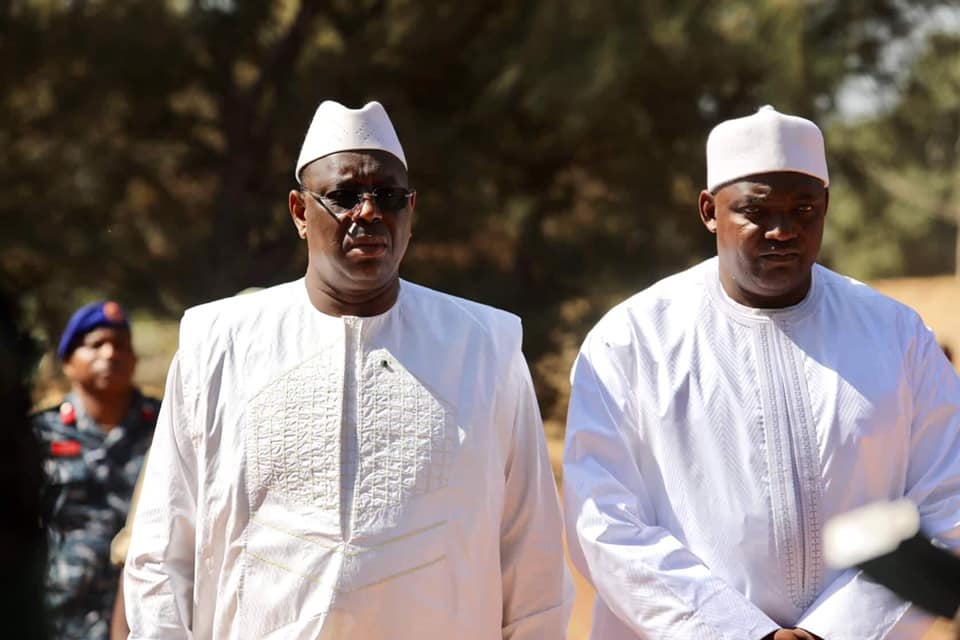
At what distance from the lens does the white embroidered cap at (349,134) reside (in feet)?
12.9

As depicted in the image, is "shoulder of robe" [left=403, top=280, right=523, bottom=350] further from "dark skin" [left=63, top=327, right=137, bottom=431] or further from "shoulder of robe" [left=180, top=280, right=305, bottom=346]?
"dark skin" [left=63, top=327, right=137, bottom=431]

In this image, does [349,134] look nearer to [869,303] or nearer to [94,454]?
[869,303]

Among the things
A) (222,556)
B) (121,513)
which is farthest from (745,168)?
(121,513)

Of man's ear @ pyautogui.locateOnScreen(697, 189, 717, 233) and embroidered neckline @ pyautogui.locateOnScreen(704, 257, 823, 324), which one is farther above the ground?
man's ear @ pyautogui.locateOnScreen(697, 189, 717, 233)

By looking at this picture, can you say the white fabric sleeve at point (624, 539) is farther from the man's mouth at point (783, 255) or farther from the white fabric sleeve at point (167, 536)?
the white fabric sleeve at point (167, 536)

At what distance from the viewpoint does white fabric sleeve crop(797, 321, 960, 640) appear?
3.71 meters

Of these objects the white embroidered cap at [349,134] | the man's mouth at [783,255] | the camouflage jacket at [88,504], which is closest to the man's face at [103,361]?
the camouflage jacket at [88,504]

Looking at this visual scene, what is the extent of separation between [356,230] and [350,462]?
56 cm

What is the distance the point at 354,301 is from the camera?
3836 mm

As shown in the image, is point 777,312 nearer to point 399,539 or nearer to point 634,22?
point 399,539

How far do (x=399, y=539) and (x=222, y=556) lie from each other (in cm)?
42

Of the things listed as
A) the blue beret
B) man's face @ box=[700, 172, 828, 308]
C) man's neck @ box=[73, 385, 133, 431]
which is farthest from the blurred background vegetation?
man's face @ box=[700, 172, 828, 308]

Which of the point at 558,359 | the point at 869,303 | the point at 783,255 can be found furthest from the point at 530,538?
the point at 558,359

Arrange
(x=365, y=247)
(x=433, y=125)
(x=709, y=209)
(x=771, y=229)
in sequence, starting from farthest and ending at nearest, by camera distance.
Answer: (x=433, y=125) → (x=709, y=209) → (x=771, y=229) → (x=365, y=247)
